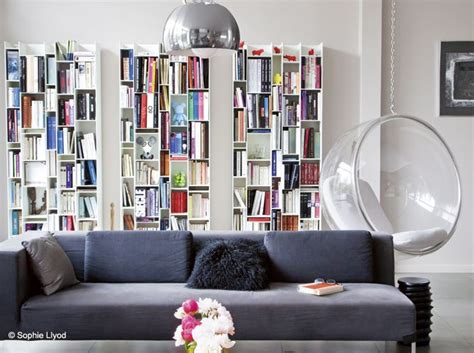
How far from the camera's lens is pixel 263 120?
7.18 meters

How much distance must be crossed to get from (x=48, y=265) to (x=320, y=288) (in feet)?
5.52

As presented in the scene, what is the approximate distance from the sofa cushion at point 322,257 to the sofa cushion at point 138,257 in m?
0.61

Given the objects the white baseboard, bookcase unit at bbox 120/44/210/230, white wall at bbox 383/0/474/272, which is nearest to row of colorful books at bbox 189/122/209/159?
bookcase unit at bbox 120/44/210/230

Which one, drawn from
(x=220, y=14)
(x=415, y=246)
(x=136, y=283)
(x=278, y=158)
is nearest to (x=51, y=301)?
(x=136, y=283)

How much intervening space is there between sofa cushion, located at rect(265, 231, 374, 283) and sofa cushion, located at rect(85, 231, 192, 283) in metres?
0.61

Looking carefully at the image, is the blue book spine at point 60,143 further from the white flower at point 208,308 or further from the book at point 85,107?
the white flower at point 208,308

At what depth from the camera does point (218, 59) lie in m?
7.34

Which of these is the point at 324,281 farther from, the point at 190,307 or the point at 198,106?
the point at 198,106

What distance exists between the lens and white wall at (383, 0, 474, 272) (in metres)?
7.51

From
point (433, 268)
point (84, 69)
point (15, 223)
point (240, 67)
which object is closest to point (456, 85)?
point (433, 268)

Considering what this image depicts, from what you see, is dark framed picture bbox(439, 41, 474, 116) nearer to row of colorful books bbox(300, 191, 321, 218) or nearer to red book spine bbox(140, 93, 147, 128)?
row of colorful books bbox(300, 191, 321, 218)

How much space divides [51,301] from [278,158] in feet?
11.3

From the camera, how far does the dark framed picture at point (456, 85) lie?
7.54 meters

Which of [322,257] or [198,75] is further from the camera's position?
[198,75]
